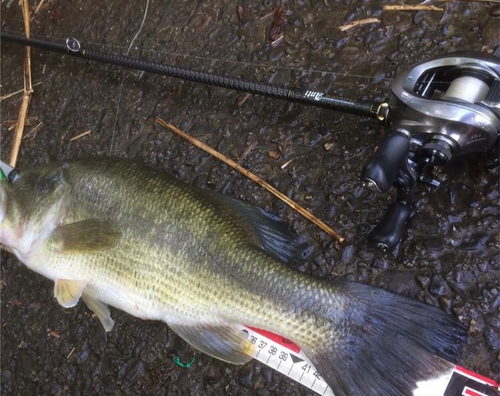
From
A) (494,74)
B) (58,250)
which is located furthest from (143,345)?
(494,74)

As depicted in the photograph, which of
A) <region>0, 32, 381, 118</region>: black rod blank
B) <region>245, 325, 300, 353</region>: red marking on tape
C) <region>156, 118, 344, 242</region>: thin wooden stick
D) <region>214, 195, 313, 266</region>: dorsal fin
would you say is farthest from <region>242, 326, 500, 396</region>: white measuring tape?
<region>0, 32, 381, 118</region>: black rod blank

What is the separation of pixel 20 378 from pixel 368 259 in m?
1.77

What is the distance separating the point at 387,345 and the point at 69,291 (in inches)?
47.4

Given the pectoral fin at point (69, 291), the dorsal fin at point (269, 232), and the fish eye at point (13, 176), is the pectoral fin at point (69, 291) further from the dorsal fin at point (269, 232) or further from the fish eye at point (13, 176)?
the dorsal fin at point (269, 232)

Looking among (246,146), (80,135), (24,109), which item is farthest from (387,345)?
(24,109)

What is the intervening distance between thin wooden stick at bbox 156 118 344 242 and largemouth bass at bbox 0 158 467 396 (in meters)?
0.22

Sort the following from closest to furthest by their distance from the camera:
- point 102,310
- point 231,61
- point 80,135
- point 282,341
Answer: point 282,341, point 102,310, point 231,61, point 80,135

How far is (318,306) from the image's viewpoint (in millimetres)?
1521

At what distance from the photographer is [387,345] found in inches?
57.4

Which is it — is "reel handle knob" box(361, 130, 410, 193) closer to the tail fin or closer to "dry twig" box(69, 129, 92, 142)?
the tail fin

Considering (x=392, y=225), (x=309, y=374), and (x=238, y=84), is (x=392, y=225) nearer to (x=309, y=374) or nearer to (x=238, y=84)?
(x=309, y=374)

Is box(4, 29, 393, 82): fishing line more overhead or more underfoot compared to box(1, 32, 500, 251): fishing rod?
more underfoot

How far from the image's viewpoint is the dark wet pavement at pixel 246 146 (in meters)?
1.79

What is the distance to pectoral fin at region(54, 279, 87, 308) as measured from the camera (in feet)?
6.37
